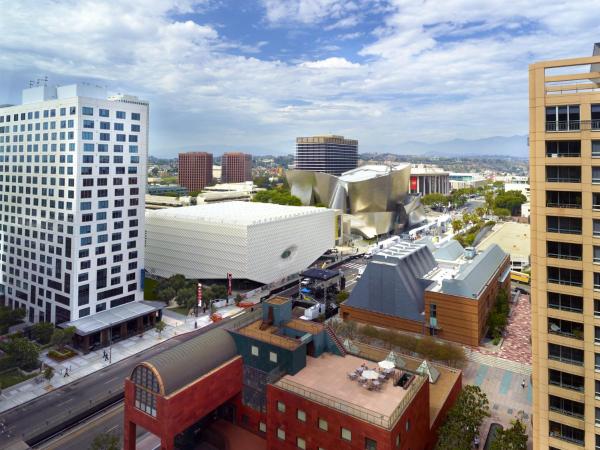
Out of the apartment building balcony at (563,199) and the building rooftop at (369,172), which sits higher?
the building rooftop at (369,172)

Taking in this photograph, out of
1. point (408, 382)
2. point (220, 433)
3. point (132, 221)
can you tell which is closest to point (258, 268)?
point (132, 221)

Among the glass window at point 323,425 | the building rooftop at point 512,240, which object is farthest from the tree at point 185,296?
the building rooftop at point 512,240

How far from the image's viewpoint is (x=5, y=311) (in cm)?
5691

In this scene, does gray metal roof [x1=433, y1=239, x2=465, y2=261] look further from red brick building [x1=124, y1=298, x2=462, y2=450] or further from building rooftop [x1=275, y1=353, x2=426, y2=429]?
building rooftop [x1=275, y1=353, x2=426, y2=429]

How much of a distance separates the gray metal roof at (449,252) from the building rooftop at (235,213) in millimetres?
33053

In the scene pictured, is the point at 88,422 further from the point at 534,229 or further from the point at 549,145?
the point at 549,145

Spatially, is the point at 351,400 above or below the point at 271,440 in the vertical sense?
above

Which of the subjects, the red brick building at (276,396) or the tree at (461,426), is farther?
the tree at (461,426)

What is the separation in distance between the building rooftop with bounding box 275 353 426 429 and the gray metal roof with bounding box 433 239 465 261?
157 feet

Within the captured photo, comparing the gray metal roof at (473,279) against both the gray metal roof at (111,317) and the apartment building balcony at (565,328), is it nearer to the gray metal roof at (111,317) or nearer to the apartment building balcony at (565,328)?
the apartment building balcony at (565,328)

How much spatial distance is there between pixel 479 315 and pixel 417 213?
10376cm

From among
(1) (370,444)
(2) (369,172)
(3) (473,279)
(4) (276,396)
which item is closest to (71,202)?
(4) (276,396)

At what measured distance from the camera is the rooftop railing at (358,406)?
1018 inches

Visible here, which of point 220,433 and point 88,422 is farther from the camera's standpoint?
point 88,422
